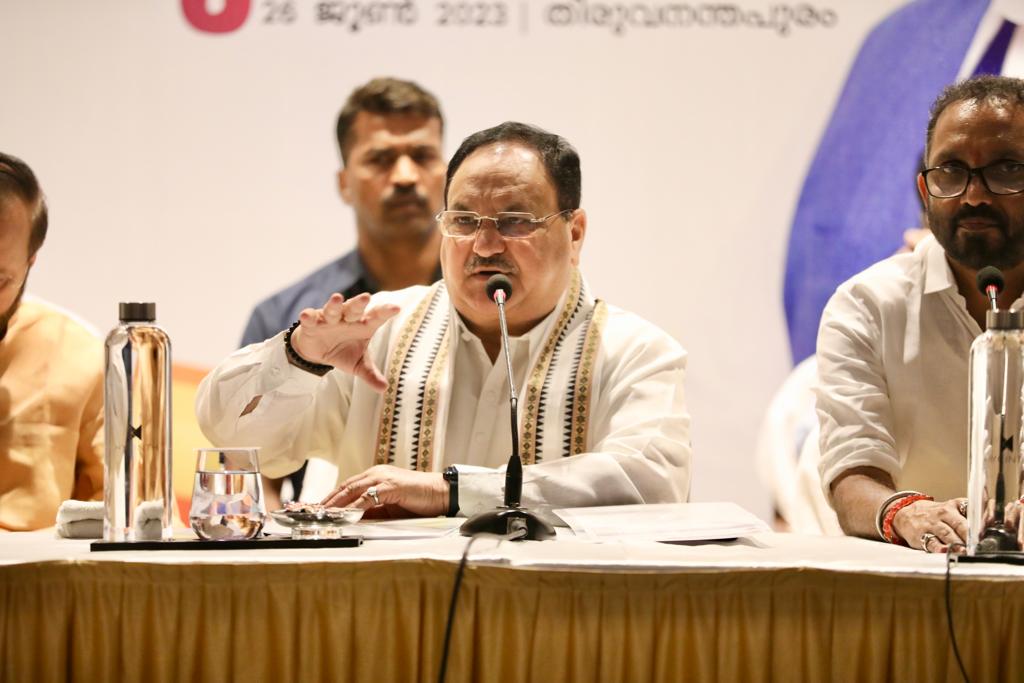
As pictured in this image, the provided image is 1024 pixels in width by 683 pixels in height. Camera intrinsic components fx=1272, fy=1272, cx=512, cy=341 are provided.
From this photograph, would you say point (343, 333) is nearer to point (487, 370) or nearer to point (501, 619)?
point (487, 370)

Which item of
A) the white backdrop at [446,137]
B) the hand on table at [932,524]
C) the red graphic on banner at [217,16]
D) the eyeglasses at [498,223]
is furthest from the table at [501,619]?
the red graphic on banner at [217,16]

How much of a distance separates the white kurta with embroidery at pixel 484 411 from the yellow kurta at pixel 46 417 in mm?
406

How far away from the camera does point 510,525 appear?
6.79ft

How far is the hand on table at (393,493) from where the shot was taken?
2.36 m

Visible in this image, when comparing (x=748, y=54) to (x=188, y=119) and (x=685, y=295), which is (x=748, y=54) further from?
(x=188, y=119)

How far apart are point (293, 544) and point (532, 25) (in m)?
2.75

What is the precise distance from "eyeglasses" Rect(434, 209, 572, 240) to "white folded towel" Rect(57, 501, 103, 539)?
3.52 feet

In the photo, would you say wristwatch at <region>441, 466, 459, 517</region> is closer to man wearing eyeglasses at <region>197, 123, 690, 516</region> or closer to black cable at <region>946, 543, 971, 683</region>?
man wearing eyeglasses at <region>197, 123, 690, 516</region>

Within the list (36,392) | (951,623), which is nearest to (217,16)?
(36,392)

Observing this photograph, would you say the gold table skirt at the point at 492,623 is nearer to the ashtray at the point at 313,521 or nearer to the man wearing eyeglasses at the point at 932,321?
the ashtray at the point at 313,521

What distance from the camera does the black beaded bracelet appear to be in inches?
108

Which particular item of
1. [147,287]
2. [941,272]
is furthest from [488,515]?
[147,287]

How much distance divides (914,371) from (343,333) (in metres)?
1.25

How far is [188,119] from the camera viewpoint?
4.34 metres
